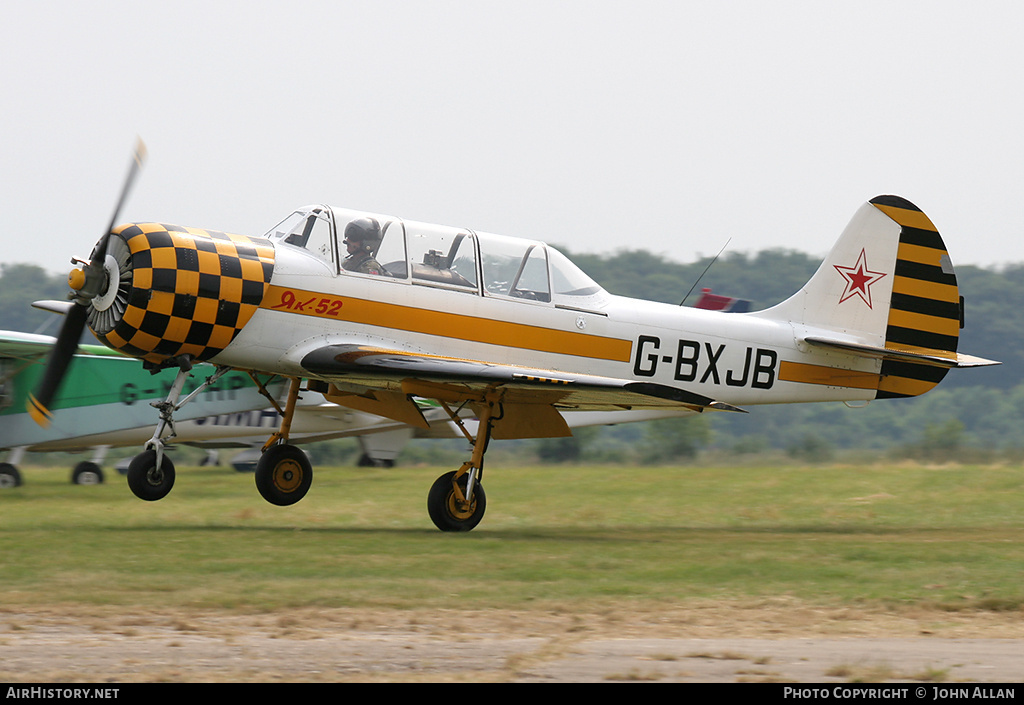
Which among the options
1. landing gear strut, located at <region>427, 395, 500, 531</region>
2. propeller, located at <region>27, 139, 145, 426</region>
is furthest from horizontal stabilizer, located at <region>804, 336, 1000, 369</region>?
propeller, located at <region>27, 139, 145, 426</region>

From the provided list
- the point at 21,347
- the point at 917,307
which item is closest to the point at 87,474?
the point at 21,347

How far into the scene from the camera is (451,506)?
10.8 m

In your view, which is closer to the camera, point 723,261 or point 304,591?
point 304,591

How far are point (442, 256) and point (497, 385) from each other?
164 cm

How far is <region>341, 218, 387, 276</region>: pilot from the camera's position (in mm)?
10461

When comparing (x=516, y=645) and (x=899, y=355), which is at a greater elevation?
(x=899, y=355)

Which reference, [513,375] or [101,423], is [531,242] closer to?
[513,375]

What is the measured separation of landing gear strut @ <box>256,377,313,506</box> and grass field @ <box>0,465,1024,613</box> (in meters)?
0.37

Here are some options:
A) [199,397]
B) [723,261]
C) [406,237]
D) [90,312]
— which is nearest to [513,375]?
[406,237]

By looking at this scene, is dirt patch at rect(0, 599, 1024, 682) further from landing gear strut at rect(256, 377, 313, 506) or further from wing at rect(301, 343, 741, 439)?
landing gear strut at rect(256, 377, 313, 506)

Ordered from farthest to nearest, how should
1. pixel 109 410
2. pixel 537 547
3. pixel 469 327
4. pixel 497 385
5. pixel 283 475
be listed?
pixel 109 410, pixel 283 475, pixel 469 327, pixel 497 385, pixel 537 547

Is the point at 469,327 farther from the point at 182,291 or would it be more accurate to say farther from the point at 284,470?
the point at 182,291
